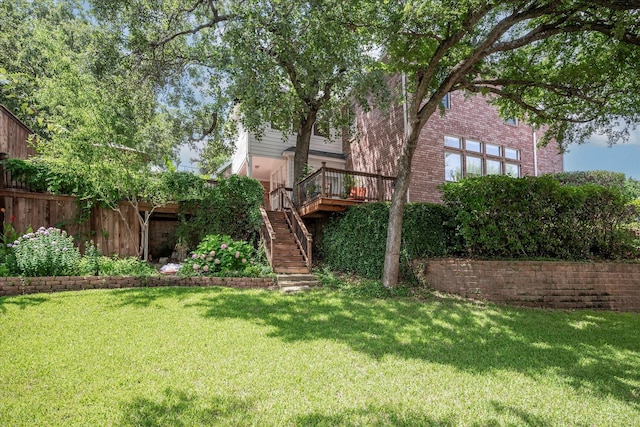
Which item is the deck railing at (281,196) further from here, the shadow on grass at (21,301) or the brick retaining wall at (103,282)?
the shadow on grass at (21,301)

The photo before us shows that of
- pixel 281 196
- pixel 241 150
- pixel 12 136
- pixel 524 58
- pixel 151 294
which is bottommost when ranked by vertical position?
pixel 151 294

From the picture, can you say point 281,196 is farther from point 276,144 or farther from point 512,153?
point 512,153

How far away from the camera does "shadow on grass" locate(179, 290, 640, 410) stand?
418 cm

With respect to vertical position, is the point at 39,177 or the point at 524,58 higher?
Result: the point at 524,58

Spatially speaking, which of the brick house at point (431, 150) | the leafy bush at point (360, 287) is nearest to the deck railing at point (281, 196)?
the brick house at point (431, 150)

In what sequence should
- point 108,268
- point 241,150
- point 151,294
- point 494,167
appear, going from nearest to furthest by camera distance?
1. point 151,294
2. point 108,268
3. point 494,167
4. point 241,150

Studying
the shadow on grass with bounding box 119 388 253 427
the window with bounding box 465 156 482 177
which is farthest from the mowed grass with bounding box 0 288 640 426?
the window with bounding box 465 156 482 177

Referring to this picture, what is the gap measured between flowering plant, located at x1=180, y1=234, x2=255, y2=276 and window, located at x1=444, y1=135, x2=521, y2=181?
343 inches

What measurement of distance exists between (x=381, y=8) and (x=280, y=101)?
11.1ft

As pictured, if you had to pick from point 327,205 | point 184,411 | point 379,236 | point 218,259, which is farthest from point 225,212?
point 184,411

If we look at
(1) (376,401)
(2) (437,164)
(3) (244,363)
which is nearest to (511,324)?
(1) (376,401)

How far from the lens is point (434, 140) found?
13164 millimetres

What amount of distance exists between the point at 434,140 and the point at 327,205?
5.41m

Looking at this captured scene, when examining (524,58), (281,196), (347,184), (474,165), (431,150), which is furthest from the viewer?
(281,196)
